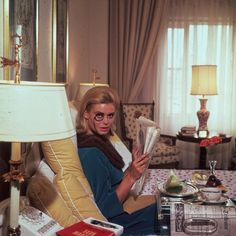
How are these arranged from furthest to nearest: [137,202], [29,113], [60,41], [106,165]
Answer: [60,41] → [137,202] → [106,165] → [29,113]

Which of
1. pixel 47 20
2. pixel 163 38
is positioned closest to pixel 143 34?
pixel 163 38

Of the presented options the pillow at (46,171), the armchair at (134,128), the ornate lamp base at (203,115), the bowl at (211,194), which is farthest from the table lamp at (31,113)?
the ornate lamp base at (203,115)

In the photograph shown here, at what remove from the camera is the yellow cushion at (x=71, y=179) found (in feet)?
4.46

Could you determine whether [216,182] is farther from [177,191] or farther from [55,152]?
[55,152]

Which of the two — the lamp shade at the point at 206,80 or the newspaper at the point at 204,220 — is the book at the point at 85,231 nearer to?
the newspaper at the point at 204,220

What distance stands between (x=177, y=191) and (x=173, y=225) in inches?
21.3

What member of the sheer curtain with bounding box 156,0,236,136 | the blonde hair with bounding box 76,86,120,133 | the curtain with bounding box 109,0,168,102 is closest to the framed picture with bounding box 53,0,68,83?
the blonde hair with bounding box 76,86,120,133

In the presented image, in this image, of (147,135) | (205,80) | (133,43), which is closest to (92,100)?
(147,135)

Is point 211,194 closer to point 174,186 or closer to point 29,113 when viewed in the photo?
point 174,186

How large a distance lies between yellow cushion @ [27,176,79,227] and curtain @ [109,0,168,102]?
137 inches

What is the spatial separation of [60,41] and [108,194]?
66.7 inches

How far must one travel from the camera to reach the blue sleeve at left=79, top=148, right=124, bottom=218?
5.31ft

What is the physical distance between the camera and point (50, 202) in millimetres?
1310

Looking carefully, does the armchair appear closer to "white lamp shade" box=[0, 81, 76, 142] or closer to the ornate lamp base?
the ornate lamp base
